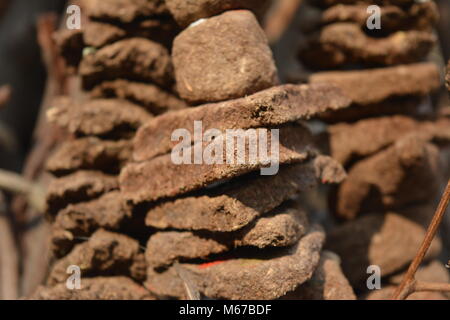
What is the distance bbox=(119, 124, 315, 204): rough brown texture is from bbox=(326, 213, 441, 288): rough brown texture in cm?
34

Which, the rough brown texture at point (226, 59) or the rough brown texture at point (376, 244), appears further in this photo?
the rough brown texture at point (376, 244)

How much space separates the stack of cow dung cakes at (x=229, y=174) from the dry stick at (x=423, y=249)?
124 millimetres

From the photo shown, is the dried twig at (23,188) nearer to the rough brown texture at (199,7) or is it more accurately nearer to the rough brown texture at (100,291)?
the rough brown texture at (100,291)

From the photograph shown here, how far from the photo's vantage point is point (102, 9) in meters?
1.28

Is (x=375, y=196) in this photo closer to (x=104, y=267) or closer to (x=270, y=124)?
(x=270, y=124)

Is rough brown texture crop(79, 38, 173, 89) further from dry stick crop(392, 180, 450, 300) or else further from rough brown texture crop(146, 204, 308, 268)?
dry stick crop(392, 180, 450, 300)

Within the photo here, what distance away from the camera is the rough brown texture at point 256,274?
1.01 metres

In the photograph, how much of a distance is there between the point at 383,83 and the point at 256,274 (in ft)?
2.25

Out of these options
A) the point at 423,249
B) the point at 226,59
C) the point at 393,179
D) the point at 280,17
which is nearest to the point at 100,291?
the point at 226,59

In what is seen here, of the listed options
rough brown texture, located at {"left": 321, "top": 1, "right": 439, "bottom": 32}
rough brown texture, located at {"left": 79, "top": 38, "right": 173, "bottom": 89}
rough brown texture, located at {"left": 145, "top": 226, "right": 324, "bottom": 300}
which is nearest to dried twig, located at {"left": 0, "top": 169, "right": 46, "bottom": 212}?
rough brown texture, located at {"left": 79, "top": 38, "right": 173, "bottom": 89}

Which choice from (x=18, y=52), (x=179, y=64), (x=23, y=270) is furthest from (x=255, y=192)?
(x=18, y=52)

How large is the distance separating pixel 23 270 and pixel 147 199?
0.86 meters

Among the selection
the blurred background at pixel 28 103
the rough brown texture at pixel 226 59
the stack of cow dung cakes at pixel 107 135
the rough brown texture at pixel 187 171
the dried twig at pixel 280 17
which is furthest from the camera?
the dried twig at pixel 280 17

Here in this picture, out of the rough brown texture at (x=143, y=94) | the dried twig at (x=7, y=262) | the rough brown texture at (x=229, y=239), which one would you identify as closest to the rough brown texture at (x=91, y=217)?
the rough brown texture at (x=229, y=239)
